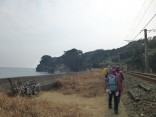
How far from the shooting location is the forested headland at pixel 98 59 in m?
71.6

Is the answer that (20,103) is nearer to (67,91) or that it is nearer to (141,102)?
(141,102)

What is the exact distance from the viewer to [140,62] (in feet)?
210

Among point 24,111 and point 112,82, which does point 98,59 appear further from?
point 24,111

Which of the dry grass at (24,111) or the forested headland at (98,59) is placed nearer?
the dry grass at (24,111)

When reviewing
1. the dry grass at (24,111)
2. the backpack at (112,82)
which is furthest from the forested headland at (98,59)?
the dry grass at (24,111)

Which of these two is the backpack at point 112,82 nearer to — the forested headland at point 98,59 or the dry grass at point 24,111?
the dry grass at point 24,111

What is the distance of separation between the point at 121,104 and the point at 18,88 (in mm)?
5804

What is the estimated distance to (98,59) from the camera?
136500 millimetres

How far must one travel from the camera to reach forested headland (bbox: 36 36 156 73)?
7162 cm

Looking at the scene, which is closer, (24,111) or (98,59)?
(24,111)

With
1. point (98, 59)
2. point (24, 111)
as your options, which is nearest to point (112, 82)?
point (24, 111)

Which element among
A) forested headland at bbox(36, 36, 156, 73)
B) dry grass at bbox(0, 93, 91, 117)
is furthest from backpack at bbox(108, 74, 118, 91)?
forested headland at bbox(36, 36, 156, 73)

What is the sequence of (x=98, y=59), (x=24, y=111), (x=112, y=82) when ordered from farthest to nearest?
(x=98, y=59), (x=112, y=82), (x=24, y=111)

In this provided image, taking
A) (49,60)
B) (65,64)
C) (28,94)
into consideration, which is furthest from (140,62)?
(49,60)
